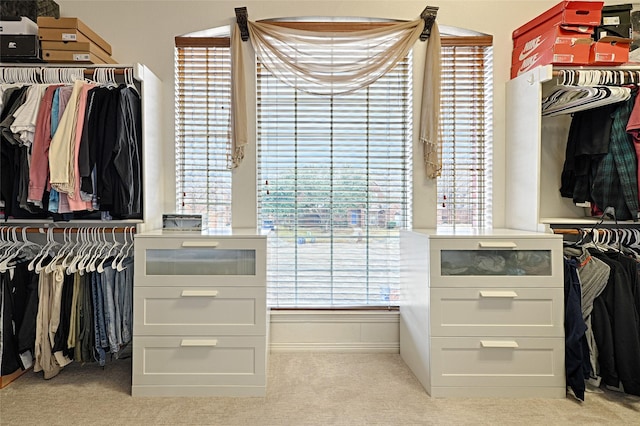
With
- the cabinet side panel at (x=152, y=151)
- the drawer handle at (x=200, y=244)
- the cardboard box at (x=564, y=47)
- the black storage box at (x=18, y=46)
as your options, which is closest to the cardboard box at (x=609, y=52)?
the cardboard box at (x=564, y=47)

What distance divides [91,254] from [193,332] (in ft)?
2.70

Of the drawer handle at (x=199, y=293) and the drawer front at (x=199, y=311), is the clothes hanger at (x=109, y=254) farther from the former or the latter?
the drawer handle at (x=199, y=293)

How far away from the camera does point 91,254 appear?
7.75ft

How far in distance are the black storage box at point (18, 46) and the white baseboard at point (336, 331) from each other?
2172 mm

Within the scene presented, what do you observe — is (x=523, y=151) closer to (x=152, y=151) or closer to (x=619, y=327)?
(x=619, y=327)

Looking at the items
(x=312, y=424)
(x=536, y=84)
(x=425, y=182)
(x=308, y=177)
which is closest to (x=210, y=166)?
(x=308, y=177)

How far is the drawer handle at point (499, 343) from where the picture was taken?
2104mm

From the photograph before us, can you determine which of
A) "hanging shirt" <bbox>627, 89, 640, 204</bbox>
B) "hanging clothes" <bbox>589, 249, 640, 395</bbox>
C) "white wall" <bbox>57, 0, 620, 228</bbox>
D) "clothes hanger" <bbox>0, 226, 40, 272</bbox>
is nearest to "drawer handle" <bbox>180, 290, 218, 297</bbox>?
"white wall" <bbox>57, 0, 620, 228</bbox>

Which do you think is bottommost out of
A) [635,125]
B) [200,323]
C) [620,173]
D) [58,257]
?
[200,323]

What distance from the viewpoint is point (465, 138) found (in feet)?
9.27

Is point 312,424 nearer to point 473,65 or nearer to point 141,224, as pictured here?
point 141,224

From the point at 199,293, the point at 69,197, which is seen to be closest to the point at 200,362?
the point at 199,293

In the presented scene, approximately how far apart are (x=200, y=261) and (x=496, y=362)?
1.69m

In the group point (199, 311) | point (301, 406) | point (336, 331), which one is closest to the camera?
point (301, 406)
